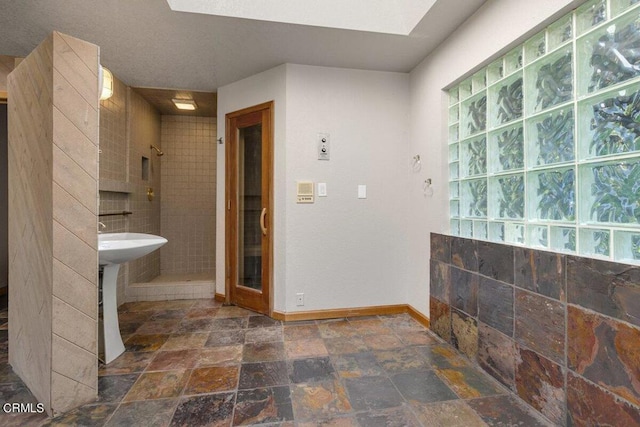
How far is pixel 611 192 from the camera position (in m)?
1.23

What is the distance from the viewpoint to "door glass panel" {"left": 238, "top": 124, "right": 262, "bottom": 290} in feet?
9.57

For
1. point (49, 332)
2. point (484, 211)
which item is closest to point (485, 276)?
point (484, 211)

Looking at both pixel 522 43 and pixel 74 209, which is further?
pixel 522 43

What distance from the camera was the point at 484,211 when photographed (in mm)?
1964

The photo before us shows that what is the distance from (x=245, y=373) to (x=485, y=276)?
1.56m

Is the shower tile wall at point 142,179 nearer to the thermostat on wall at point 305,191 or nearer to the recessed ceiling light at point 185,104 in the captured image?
the recessed ceiling light at point 185,104

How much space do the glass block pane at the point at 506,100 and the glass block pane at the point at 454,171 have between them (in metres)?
0.42

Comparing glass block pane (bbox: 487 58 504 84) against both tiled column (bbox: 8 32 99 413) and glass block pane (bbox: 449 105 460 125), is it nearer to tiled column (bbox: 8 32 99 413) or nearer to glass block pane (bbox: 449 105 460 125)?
glass block pane (bbox: 449 105 460 125)

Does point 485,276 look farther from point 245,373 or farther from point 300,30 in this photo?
point 300,30

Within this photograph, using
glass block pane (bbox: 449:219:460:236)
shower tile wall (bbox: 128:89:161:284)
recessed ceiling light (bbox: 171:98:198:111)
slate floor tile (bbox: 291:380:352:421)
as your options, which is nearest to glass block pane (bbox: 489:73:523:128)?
glass block pane (bbox: 449:219:460:236)

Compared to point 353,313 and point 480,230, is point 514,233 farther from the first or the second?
point 353,313

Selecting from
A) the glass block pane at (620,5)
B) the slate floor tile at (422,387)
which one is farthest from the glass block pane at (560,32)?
the slate floor tile at (422,387)

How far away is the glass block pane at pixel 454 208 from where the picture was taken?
7.32ft

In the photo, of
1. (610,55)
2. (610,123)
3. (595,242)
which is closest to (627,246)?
(595,242)
